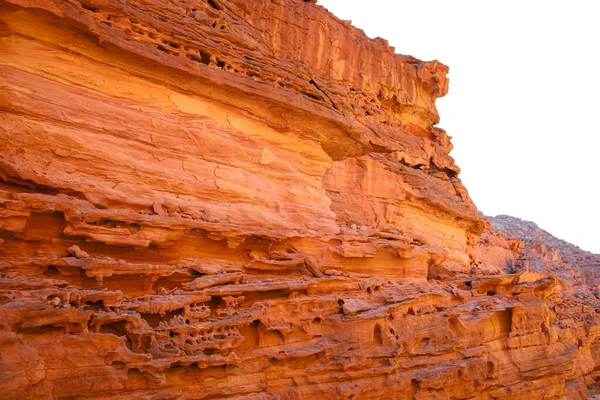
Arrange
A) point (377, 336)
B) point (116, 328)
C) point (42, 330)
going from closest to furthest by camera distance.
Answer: point (42, 330)
point (116, 328)
point (377, 336)

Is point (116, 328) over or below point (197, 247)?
below

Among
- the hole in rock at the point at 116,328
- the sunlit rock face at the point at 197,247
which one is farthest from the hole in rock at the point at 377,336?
the hole in rock at the point at 116,328

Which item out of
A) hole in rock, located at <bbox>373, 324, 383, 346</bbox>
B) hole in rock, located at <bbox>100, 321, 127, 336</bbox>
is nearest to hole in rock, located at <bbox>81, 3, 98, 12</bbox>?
hole in rock, located at <bbox>100, 321, 127, 336</bbox>

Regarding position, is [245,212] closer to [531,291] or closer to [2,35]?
[2,35]

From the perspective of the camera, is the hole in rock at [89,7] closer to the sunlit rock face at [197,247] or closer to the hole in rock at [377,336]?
the sunlit rock face at [197,247]

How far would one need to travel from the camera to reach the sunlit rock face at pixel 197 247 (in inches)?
270

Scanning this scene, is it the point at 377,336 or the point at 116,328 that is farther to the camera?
the point at 377,336

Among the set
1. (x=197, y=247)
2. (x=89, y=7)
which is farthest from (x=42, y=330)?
(x=89, y=7)

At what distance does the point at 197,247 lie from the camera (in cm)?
914

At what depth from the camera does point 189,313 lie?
25.8 ft

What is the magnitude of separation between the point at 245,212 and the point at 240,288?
6.62 feet

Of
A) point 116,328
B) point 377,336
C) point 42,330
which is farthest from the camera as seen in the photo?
point 377,336

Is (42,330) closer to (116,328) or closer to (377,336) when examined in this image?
(116,328)

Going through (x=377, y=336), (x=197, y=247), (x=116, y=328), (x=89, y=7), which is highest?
(x=89, y=7)
